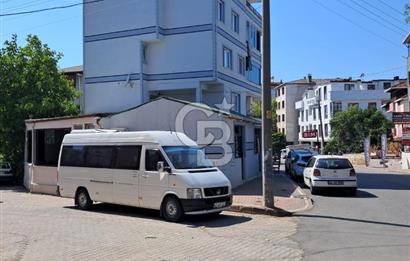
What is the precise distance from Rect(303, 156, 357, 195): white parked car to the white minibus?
6.93m

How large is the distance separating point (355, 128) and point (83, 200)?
56.0 meters

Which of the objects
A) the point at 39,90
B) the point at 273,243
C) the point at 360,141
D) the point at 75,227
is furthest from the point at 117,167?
the point at 360,141

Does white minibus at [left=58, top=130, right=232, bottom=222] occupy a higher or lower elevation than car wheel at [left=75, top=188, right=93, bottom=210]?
higher

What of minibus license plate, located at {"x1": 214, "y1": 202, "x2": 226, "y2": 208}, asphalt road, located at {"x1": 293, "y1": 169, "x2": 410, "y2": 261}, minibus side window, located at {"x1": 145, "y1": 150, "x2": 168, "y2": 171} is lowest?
asphalt road, located at {"x1": 293, "y1": 169, "x2": 410, "y2": 261}

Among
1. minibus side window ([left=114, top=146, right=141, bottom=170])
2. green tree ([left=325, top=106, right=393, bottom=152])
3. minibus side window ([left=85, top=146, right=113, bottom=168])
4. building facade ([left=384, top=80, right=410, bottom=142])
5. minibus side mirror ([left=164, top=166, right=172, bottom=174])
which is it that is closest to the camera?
minibus side mirror ([left=164, top=166, right=172, bottom=174])

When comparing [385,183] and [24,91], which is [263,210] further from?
[24,91]

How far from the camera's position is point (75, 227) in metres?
12.3

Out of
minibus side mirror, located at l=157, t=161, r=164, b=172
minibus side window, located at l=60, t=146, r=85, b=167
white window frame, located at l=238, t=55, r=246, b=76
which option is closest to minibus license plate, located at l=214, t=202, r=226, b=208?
minibus side mirror, located at l=157, t=161, r=164, b=172

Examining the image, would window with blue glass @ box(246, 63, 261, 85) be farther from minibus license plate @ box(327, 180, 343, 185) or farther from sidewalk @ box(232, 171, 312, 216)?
minibus license plate @ box(327, 180, 343, 185)

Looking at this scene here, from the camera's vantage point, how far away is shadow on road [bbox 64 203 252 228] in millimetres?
13051

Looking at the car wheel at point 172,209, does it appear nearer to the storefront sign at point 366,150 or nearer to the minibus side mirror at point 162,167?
the minibus side mirror at point 162,167

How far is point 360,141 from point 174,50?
1712 inches

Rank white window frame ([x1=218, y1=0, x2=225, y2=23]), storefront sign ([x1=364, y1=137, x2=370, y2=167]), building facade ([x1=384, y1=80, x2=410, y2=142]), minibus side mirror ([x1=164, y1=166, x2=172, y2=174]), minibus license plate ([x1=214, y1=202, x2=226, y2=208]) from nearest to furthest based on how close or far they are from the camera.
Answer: minibus license plate ([x1=214, y1=202, x2=226, y2=208])
minibus side mirror ([x1=164, y1=166, x2=172, y2=174])
white window frame ([x1=218, y1=0, x2=225, y2=23])
storefront sign ([x1=364, y1=137, x2=370, y2=167])
building facade ([x1=384, y1=80, x2=410, y2=142])

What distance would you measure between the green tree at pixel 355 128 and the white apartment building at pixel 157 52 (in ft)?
122
